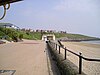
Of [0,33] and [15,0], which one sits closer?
[15,0]

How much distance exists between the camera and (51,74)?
27.9 ft

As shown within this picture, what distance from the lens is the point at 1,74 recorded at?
25.1 ft

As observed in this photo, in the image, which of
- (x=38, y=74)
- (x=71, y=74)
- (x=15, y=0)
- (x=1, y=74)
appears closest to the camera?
(x=15, y=0)

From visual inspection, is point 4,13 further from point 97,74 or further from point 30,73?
point 97,74

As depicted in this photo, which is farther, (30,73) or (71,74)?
(30,73)

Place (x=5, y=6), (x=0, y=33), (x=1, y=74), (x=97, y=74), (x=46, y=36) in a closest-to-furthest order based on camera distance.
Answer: (x=5, y=6) → (x=1, y=74) → (x=97, y=74) → (x=0, y=33) → (x=46, y=36)

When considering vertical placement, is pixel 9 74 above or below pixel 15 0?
below

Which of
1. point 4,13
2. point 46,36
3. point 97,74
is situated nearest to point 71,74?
point 4,13

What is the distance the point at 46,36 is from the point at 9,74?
283ft

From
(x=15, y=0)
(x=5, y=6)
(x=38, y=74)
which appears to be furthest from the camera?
(x=38, y=74)

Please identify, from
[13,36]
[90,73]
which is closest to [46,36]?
[13,36]

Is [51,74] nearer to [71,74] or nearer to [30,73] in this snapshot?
[30,73]

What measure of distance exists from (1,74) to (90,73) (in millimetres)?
4474

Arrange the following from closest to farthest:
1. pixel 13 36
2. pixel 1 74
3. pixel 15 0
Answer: pixel 15 0
pixel 1 74
pixel 13 36
